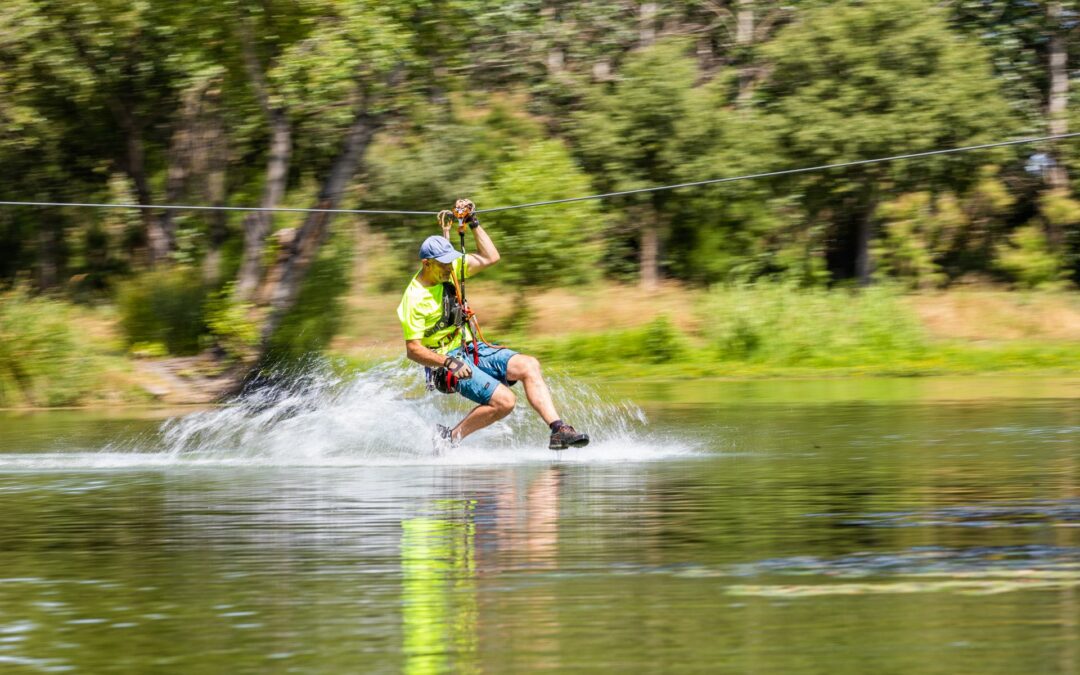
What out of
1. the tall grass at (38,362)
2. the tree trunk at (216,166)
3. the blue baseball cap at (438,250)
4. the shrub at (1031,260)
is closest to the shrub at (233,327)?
the tall grass at (38,362)

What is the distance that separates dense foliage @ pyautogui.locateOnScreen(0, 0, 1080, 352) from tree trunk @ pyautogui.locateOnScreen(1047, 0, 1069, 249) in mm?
100

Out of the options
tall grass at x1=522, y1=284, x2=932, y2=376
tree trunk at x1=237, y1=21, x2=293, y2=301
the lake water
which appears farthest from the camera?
tall grass at x1=522, y1=284, x2=932, y2=376

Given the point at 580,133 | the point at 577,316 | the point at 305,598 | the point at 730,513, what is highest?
the point at 305,598

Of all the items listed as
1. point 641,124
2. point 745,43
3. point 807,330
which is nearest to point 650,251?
point 641,124

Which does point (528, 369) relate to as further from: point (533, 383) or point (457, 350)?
point (457, 350)

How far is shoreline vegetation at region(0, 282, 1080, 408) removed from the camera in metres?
22.9

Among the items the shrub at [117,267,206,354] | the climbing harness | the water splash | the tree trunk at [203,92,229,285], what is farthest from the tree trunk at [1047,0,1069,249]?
the climbing harness

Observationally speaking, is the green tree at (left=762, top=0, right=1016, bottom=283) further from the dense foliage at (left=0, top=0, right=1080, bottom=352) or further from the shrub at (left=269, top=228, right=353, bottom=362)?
the shrub at (left=269, top=228, right=353, bottom=362)

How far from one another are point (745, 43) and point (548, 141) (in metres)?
7.89

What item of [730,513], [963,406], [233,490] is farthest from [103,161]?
[730,513]

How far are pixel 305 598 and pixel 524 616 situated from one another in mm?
949

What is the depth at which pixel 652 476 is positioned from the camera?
11.0 metres

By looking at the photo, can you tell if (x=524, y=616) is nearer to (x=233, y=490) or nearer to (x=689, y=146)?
(x=233, y=490)

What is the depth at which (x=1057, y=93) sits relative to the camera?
41.5 m
